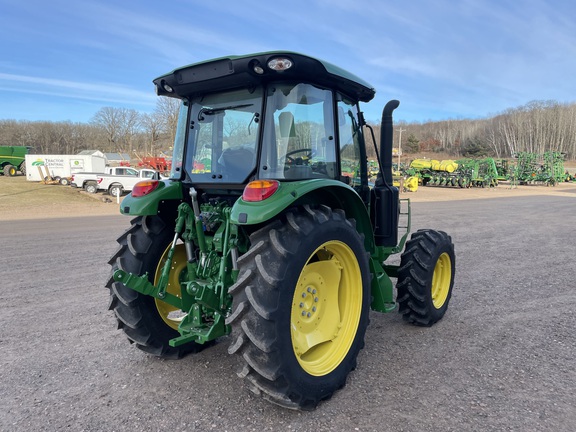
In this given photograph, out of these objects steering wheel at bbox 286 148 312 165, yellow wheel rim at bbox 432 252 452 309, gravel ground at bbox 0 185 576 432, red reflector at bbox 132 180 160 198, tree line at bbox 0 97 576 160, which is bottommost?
gravel ground at bbox 0 185 576 432

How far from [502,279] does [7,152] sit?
4666 centimetres

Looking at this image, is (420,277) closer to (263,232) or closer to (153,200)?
(263,232)

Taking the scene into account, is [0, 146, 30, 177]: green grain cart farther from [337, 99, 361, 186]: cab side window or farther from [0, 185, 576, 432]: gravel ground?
[337, 99, 361, 186]: cab side window

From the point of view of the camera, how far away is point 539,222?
1416 cm

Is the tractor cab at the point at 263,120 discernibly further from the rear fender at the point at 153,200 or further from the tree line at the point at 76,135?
the tree line at the point at 76,135

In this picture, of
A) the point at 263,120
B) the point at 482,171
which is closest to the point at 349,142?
the point at 263,120

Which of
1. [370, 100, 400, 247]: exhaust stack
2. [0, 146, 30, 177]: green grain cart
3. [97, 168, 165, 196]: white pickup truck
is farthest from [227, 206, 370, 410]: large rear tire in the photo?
[0, 146, 30, 177]: green grain cart

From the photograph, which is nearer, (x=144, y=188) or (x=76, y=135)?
(x=144, y=188)

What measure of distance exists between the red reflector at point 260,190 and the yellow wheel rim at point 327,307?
0.61 metres

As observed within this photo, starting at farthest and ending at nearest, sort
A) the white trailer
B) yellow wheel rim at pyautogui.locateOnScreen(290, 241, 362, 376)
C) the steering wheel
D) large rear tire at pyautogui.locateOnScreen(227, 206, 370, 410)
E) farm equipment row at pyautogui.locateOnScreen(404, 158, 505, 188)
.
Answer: farm equipment row at pyautogui.locateOnScreen(404, 158, 505, 188), the white trailer, the steering wheel, yellow wheel rim at pyautogui.locateOnScreen(290, 241, 362, 376), large rear tire at pyautogui.locateOnScreen(227, 206, 370, 410)

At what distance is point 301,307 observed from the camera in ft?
10.6

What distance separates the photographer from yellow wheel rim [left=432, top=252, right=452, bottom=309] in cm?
487

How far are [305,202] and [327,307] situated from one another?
2.95 feet

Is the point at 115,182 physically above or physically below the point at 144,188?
below
